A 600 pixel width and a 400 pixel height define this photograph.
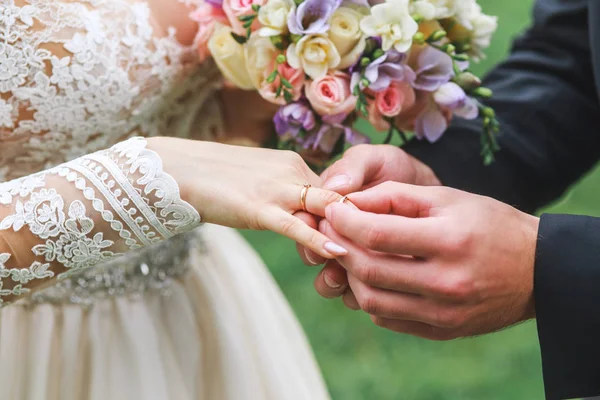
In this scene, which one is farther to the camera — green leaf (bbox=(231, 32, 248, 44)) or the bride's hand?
green leaf (bbox=(231, 32, 248, 44))

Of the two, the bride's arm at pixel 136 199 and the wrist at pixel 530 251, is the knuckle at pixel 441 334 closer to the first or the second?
the wrist at pixel 530 251

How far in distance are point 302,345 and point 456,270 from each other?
2.65ft

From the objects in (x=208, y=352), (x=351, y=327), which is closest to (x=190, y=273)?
(x=208, y=352)

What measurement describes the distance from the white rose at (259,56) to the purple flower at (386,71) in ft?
0.52

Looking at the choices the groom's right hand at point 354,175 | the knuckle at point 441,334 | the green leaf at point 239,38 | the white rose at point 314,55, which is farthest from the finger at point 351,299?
the green leaf at point 239,38

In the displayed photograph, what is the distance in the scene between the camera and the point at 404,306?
1.06m

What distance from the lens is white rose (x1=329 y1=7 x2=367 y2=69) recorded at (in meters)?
1.17

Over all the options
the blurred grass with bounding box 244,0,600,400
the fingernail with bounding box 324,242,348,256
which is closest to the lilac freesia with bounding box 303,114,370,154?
the fingernail with bounding box 324,242,348,256

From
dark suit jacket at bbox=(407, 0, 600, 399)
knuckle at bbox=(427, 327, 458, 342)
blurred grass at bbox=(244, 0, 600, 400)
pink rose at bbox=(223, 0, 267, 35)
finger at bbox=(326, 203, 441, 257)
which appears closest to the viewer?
finger at bbox=(326, 203, 441, 257)

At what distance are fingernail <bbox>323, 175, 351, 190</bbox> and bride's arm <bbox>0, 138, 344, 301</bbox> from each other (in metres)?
0.04

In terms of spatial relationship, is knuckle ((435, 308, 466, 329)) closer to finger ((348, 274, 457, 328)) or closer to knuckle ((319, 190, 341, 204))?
finger ((348, 274, 457, 328))

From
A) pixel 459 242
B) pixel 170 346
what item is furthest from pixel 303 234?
pixel 170 346

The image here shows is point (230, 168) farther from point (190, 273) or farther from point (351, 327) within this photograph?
point (351, 327)

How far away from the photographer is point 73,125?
4.30 ft
